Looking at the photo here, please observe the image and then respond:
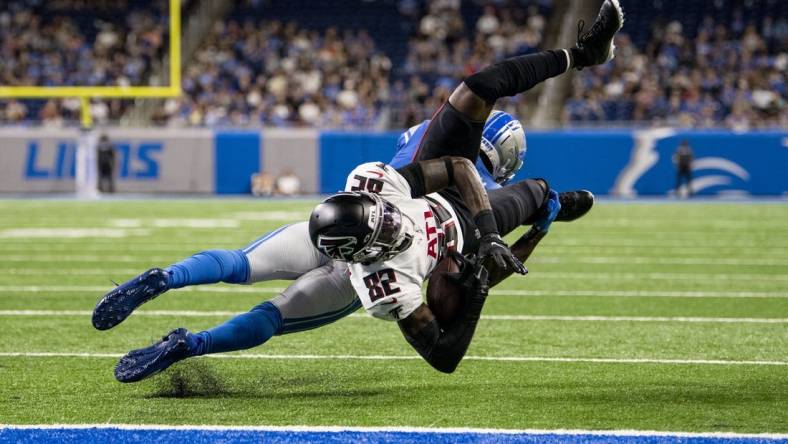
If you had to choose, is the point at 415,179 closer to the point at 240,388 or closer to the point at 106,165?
the point at 240,388

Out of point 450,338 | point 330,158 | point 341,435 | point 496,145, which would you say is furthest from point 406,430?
point 330,158

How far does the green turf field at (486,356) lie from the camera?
374cm

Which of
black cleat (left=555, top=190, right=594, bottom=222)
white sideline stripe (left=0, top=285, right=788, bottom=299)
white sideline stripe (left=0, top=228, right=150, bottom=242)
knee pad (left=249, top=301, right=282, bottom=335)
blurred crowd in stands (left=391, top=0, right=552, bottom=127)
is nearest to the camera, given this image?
knee pad (left=249, top=301, right=282, bottom=335)

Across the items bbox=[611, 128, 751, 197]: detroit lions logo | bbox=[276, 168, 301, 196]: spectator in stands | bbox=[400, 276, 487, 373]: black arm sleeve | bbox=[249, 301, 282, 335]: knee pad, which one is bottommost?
bbox=[276, 168, 301, 196]: spectator in stands

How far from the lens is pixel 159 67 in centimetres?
2048

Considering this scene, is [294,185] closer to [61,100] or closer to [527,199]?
[61,100]

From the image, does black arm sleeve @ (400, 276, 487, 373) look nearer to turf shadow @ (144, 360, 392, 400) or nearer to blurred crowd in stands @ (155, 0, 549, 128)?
turf shadow @ (144, 360, 392, 400)

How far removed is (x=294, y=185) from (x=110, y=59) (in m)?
4.36

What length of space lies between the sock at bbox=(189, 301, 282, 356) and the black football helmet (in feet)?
→ 2.09

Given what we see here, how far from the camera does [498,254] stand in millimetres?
3732

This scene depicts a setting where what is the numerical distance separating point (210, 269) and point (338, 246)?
0.59 meters

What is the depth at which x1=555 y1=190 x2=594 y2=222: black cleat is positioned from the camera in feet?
15.6

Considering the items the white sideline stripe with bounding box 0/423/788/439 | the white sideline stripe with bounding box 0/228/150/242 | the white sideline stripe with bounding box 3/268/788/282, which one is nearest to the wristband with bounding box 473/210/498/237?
the white sideline stripe with bounding box 0/423/788/439

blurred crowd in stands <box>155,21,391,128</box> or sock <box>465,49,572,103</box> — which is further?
blurred crowd in stands <box>155,21,391,128</box>
